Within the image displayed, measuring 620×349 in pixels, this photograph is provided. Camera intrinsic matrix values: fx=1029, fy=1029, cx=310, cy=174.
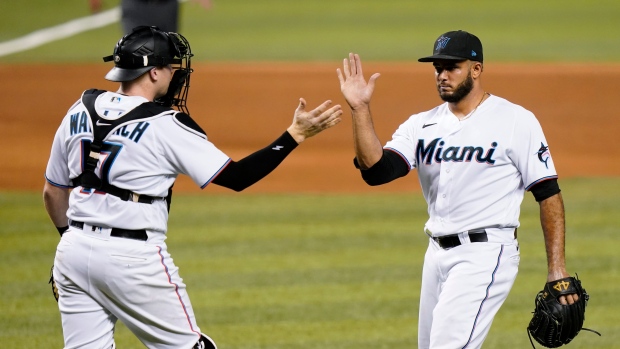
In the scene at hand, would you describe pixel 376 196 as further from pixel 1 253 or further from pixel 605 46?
pixel 605 46

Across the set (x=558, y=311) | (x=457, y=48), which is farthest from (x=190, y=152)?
(x=558, y=311)

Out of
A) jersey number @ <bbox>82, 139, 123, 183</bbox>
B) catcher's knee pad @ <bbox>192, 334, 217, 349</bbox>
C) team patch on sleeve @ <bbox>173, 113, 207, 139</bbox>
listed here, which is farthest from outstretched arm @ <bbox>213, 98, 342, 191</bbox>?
catcher's knee pad @ <bbox>192, 334, 217, 349</bbox>

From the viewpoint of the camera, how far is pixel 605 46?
22156 mm

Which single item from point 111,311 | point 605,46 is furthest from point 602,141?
point 111,311

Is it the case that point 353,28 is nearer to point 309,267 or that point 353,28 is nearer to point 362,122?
point 309,267

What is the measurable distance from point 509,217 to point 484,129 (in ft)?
1.45

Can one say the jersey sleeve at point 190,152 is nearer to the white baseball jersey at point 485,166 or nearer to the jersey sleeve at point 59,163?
the jersey sleeve at point 59,163

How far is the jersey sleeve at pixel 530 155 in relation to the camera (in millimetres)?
4887

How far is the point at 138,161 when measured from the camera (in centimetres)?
437

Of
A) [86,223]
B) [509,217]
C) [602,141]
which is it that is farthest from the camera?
[602,141]

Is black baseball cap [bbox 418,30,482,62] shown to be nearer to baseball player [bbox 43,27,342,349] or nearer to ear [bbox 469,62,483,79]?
ear [bbox 469,62,483,79]

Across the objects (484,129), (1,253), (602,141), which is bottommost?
(1,253)

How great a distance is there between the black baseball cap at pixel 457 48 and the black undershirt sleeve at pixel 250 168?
1.00 meters

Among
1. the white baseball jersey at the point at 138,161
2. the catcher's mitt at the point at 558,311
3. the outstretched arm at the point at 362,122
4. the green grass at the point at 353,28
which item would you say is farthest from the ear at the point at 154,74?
the green grass at the point at 353,28
